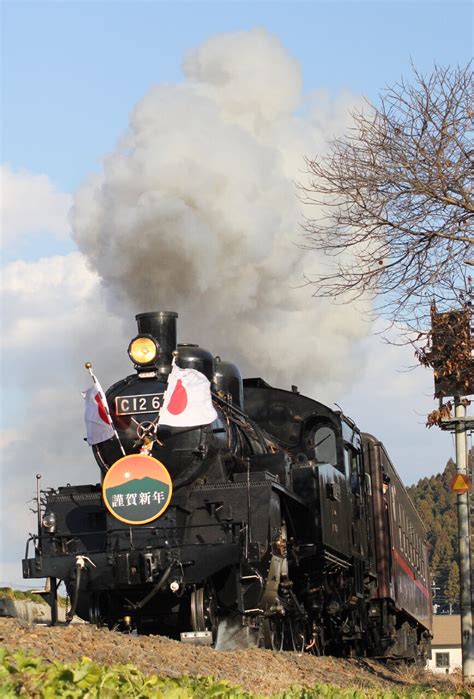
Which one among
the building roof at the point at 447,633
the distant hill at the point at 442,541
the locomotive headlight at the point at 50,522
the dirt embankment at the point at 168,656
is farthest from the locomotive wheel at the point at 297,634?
the distant hill at the point at 442,541

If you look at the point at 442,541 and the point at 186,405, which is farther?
the point at 442,541

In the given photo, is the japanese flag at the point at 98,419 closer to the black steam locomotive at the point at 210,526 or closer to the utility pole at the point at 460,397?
the black steam locomotive at the point at 210,526

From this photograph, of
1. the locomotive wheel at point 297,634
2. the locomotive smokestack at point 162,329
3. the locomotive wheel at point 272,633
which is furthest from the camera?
the locomotive wheel at point 297,634

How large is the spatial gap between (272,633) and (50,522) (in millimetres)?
2900

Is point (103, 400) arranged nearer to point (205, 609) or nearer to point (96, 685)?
point (205, 609)

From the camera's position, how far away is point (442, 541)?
294 ft

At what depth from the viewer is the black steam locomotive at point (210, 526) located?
11586 mm

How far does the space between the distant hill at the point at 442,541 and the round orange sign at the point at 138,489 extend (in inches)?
2613

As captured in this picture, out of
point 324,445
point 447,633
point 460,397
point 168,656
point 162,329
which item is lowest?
point 447,633

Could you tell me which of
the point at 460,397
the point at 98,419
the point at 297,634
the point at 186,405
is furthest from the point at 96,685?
the point at 297,634

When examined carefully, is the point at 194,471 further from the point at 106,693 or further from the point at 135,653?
the point at 106,693

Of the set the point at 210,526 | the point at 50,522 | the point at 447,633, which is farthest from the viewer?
the point at 447,633

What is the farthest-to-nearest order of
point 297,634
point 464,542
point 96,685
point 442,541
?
point 442,541
point 464,542
point 297,634
point 96,685

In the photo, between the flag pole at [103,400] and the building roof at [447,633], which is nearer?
the flag pole at [103,400]
